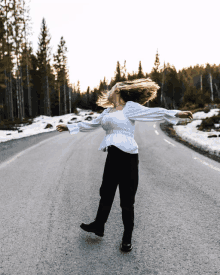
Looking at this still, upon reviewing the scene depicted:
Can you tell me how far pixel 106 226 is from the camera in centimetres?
330

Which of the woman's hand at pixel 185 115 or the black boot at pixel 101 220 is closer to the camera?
the woman's hand at pixel 185 115

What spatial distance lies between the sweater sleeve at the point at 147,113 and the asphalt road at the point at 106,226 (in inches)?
58.9

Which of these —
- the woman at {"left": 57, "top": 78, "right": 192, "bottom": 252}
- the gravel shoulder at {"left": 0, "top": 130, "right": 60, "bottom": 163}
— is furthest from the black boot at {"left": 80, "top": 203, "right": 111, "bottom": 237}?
the gravel shoulder at {"left": 0, "top": 130, "right": 60, "bottom": 163}

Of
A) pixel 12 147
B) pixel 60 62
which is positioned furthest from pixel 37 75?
pixel 12 147

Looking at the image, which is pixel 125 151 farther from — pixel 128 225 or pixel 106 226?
pixel 106 226

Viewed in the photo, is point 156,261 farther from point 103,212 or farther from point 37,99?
point 37,99

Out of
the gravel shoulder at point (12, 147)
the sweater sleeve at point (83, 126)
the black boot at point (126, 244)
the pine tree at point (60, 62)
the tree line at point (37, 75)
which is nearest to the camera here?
the black boot at point (126, 244)

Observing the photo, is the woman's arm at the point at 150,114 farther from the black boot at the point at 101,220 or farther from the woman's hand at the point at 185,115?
the black boot at the point at 101,220

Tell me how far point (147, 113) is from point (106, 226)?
170 cm

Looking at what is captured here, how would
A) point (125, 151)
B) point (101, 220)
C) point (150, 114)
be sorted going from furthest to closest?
1. point (101, 220)
2. point (150, 114)
3. point (125, 151)

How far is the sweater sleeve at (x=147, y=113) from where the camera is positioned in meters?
2.72

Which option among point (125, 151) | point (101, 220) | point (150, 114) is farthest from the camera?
point (101, 220)

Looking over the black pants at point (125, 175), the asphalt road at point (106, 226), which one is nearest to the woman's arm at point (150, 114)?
the black pants at point (125, 175)

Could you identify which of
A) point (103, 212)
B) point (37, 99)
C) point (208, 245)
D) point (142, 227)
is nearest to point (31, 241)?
point (103, 212)
